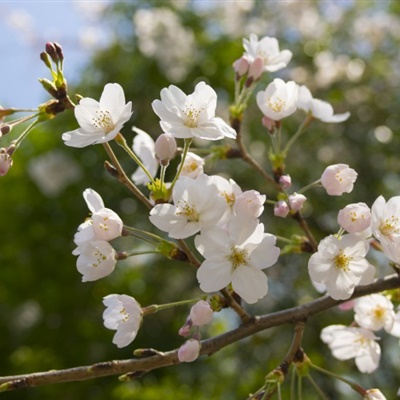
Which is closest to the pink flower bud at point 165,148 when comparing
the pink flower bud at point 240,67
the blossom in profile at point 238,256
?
the blossom in profile at point 238,256

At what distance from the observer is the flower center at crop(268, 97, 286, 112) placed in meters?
1.15

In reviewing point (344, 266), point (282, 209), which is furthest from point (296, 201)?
point (344, 266)

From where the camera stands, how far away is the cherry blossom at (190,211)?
0.86 m

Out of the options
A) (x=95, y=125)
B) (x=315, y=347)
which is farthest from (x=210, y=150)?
(x=315, y=347)

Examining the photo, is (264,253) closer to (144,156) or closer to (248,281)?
(248,281)

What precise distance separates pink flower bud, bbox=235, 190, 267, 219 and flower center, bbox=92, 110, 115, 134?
8.4 inches

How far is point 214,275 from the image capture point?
864 mm

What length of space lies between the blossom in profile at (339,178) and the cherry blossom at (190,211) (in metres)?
0.21

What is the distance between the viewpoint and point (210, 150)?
1.19m

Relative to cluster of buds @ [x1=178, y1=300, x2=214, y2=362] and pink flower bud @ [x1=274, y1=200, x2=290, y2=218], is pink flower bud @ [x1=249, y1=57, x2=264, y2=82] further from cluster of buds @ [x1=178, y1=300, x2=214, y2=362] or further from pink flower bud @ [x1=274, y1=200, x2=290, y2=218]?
cluster of buds @ [x1=178, y1=300, x2=214, y2=362]

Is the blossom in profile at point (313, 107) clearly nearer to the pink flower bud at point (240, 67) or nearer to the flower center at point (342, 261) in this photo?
the pink flower bud at point (240, 67)

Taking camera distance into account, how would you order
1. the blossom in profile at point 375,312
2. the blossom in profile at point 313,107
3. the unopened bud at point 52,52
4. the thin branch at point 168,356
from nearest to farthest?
the thin branch at point 168,356 < the unopened bud at point 52,52 < the blossom in profile at point 375,312 < the blossom in profile at point 313,107

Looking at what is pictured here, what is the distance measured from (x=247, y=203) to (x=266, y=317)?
0.61 ft

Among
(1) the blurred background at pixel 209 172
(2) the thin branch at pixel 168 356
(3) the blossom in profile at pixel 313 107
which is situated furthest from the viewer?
(1) the blurred background at pixel 209 172
